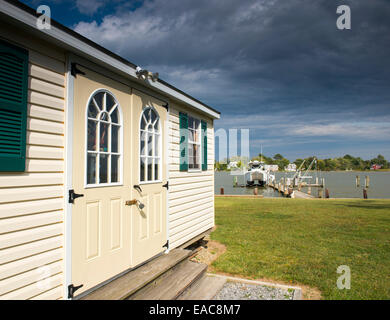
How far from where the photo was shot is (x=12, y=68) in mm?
2334

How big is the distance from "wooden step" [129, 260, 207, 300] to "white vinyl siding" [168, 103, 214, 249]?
816 mm

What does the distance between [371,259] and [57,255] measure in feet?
18.4

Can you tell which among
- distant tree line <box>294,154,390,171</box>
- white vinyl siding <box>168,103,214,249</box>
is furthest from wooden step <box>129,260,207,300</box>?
distant tree line <box>294,154,390,171</box>

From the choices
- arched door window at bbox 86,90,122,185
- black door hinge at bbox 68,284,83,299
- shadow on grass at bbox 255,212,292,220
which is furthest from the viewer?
shadow on grass at bbox 255,212,292,220

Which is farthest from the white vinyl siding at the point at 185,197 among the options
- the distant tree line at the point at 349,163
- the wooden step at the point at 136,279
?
the distant tree line at the point at 349,163

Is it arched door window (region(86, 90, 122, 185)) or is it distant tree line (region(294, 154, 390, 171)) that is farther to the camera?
distant tree line (region(294, 154, 390, 171))

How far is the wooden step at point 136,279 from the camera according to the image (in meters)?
2.93

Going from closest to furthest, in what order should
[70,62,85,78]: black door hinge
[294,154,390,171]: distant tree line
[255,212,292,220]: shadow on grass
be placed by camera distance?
[70,62,85,78]: black door hinge
[255,212,292,220]: shadow on grass
[294,154,390,171]: distant tree line

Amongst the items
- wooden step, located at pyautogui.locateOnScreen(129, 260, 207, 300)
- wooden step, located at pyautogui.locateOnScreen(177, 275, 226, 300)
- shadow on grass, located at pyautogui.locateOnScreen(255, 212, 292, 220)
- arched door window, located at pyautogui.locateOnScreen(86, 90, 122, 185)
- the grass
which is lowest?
shadow on grass, located at pyautogui.locateOnScreen(255, 212, 292, 220)

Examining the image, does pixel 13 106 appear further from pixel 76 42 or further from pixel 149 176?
pixel 149 176

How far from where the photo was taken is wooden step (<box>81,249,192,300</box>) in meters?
2.93

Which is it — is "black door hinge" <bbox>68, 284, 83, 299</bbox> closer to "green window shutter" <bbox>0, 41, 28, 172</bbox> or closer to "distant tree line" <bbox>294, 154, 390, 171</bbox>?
"green window shutter" <bbox>0, 41, 28, 172</bbox>

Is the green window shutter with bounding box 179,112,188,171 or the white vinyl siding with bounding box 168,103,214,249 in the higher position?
the green window shutter with bounding box 179,112,188,171
